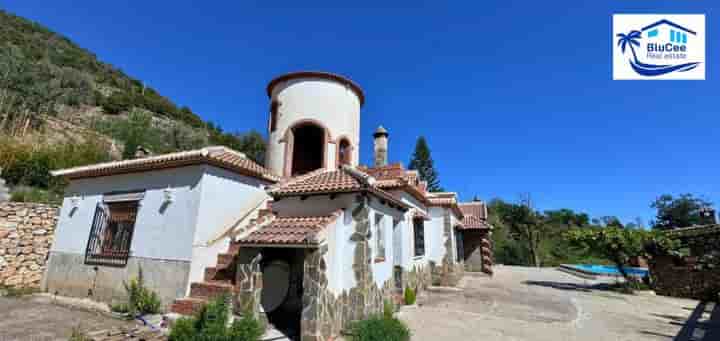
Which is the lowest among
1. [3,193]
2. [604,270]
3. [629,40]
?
[604,270]

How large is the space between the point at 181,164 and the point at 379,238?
5696mm

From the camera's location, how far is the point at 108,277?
7770mm

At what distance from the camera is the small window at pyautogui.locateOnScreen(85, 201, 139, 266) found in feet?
25.9

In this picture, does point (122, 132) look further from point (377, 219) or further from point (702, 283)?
point (702, 283)

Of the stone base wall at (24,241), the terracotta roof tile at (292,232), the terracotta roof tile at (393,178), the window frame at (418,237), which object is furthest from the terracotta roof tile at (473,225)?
the stone base wall at (24,241)

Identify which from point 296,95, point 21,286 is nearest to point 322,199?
point 296,95

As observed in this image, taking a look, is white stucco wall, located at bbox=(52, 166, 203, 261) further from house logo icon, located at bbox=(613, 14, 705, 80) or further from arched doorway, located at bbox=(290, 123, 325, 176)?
house logo icon, located at bbox=(613, 14, 705, 80)

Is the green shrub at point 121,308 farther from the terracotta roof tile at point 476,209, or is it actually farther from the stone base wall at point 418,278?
the terracotta roof tile at point 476,209

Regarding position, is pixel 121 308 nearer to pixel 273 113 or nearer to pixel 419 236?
pixel 273 113

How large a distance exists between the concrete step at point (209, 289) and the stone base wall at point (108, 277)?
304mm

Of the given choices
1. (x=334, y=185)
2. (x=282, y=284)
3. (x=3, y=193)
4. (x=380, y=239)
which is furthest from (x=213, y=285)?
(x=3, y=193)

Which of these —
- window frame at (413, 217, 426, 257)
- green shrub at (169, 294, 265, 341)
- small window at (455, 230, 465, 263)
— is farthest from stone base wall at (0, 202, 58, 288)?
small window at (455, 230, 465, 263)

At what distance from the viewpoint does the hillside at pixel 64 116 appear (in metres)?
13.9

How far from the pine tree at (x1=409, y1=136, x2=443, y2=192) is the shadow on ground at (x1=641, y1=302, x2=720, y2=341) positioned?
33.4m
